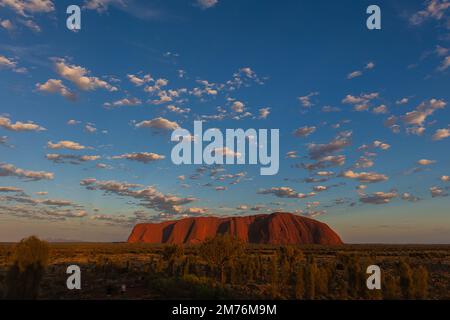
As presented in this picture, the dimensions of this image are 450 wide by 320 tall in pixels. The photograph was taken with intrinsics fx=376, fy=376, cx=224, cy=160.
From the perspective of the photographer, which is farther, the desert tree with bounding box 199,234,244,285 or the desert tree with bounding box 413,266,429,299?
the desert tree with bounding box 199,234,244,285

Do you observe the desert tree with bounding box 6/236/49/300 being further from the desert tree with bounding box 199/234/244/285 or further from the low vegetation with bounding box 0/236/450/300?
the desert tree with bounding box 199/234/244/285

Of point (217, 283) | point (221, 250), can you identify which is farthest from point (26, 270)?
point (221, 250)

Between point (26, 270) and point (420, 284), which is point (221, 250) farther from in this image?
point (26, 270)

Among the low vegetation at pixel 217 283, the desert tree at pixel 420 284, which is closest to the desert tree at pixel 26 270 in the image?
the low vegetation at pixel 217 283

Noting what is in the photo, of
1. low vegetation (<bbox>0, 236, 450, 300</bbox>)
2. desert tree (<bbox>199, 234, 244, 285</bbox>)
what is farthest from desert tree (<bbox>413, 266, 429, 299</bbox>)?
desert tree (<bbox>199, 234, 244, 285</bbox>)

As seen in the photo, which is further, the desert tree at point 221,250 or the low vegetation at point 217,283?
the desert tree at point 221,250

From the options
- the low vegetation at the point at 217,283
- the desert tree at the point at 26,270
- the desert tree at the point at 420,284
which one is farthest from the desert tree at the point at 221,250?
the desert tree at the point at 26,270

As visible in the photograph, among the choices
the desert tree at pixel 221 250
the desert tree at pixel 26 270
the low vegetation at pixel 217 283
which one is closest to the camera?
the desert tree at pixel 26 270

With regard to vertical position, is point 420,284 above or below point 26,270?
below

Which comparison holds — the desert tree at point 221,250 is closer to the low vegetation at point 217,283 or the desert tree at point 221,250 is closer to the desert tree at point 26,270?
the low vegetation at point 217,283

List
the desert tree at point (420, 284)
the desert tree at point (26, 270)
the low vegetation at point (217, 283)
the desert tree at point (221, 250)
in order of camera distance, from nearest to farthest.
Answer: the desert tree at point (26, 270)
the low vegetation at point (217, 283)
the desert tree at point (420, 284)
the desert tree at point (221, 250)
